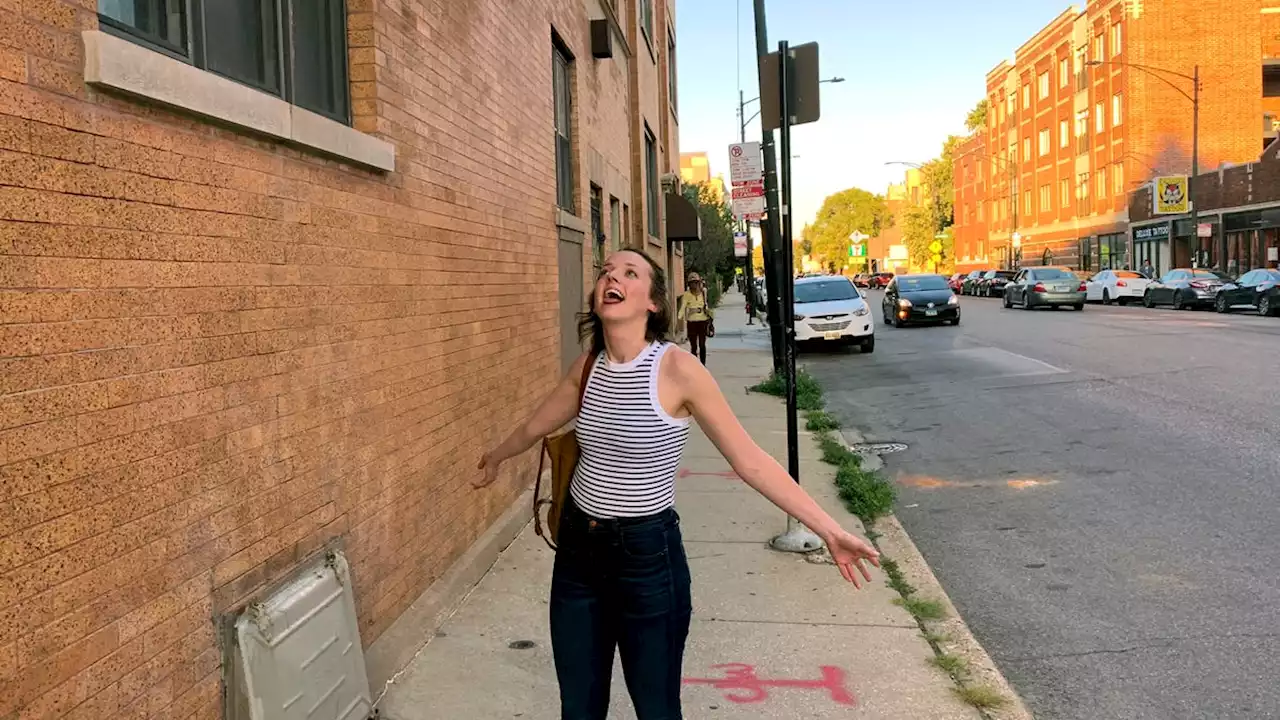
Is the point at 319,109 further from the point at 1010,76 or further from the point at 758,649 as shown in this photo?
the point at 1010,76

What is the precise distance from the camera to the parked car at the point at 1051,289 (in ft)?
108

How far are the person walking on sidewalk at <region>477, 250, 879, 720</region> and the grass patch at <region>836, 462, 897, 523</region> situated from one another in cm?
430

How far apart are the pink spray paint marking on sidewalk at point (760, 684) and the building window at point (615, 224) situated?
9.14m

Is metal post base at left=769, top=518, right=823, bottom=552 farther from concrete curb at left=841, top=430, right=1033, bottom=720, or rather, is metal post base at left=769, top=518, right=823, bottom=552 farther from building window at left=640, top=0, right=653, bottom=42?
building window at left=640, top=0, right=653, bottom=42

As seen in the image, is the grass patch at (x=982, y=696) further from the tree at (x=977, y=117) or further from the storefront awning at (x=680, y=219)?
the tree at (x=977, y=117)

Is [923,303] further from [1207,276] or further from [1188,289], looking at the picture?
[1207,276]

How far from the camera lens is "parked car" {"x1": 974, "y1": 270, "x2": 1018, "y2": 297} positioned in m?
51.0

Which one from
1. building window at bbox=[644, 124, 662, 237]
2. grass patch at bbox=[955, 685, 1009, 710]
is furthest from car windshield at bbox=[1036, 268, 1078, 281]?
grass patch at bbox=[955, 685, 1009, 710]

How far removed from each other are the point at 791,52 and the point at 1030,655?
3.92 m

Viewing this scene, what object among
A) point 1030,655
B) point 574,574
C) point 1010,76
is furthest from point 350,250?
point 1010,76

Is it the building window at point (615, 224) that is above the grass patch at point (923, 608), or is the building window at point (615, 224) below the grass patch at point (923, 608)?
above

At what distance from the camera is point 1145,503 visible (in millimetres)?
7199

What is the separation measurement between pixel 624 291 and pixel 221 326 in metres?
1.25

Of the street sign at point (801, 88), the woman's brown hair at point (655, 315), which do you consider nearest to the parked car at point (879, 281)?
the street sign at point (801, 88)
